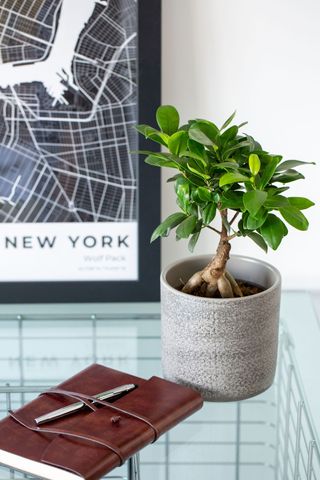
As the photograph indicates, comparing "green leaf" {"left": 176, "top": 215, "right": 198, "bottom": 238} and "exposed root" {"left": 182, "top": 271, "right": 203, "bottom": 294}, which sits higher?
"green leaf" {"left": 176, "top": 215, "right": 198, "bottom": 238}

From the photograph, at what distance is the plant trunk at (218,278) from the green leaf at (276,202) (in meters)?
0.07

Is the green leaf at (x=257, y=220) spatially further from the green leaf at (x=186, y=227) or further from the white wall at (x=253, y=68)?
the white wall at (x=253, y=68)

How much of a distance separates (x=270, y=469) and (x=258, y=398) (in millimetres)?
76

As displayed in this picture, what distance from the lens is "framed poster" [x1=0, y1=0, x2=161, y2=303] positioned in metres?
0.94

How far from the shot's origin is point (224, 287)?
0.81 metres

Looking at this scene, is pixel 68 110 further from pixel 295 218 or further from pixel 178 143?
pixel 295 218

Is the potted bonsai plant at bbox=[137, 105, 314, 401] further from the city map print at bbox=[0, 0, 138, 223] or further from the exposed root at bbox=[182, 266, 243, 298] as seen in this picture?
the city map print at bbox=[0, 0, 138, 223]

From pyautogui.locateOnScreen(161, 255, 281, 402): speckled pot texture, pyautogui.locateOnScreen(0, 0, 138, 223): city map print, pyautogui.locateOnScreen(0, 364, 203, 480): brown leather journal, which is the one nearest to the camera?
pyautogui.locateOnScreen(0, 364, 203, 480): brown leather journal

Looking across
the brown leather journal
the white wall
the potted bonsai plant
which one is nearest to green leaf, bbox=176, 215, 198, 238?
the potted bonsai plant

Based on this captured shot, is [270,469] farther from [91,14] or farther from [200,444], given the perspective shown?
[91,14]

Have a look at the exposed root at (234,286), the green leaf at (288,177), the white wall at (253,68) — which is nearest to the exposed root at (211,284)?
the exposed root at (234,286)

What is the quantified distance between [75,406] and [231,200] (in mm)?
207

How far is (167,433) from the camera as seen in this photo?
797 mm

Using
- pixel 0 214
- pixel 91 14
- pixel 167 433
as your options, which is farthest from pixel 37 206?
pixel 167 433
